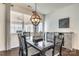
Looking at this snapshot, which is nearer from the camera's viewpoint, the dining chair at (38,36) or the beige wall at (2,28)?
the beige wall at (2,28)

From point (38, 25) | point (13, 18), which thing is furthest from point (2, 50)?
point (38, 25)

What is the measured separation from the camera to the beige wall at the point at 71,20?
1.35 m

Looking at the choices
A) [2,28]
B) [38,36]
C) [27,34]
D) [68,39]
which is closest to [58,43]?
[68,39]

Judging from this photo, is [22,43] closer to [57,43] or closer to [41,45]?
[41,45]

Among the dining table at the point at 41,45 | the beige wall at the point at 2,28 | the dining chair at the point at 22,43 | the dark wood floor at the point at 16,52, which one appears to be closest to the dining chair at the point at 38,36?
the dining table at the point at 41,45

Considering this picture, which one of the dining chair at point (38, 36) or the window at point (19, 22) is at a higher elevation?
the window at point (19, 22)

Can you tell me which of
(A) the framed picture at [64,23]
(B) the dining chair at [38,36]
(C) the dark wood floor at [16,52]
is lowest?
(C) the dark wood floor at [16,52]

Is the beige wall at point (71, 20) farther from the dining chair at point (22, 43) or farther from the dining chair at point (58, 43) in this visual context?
the dining chair at point (22, 43)

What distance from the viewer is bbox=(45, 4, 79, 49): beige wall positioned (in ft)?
4.44

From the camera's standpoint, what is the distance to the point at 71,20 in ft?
4.67

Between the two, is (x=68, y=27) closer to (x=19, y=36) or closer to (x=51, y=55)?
(x=51, y=55)

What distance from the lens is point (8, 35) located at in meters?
1.39

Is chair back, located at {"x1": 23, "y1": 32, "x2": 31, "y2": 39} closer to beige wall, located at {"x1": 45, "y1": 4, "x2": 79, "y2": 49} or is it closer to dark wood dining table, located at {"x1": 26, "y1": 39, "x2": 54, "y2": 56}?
dark wood dining table, located at {"x1": 26, "y1": 39, "x2": 54, "y2": 56}

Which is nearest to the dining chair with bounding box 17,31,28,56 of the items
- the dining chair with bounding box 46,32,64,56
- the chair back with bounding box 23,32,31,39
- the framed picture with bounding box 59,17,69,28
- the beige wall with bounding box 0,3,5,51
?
the chair back with bounding box 23,32,31,39
